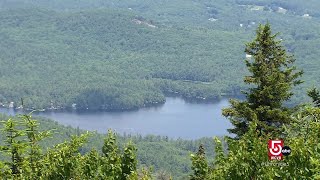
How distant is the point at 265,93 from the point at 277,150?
42.6 ft

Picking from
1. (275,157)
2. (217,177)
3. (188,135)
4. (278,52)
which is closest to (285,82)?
(278,52)

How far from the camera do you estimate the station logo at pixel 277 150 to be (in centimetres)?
1611

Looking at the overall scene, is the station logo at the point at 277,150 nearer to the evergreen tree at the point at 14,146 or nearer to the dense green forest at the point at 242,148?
the dense green forest at the point at 242,148

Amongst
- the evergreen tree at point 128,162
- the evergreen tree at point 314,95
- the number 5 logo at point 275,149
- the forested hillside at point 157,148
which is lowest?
the forested hillside at point 157,148

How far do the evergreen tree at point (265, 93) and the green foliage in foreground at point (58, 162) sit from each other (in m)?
8.68

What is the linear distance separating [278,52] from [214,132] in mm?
154736

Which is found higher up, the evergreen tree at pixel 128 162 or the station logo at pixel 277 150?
the station logo at pixel 277 150

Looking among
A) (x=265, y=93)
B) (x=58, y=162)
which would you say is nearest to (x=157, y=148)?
(x=265, y=93)

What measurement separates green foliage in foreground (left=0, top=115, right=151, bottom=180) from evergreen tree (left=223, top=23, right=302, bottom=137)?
342 inches

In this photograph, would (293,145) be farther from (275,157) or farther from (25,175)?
(25,175)

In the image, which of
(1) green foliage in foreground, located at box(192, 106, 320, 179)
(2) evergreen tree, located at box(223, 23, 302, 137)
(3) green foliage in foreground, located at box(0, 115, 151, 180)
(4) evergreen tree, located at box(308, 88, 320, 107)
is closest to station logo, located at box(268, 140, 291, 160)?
(1) green foliage in foreground, located at box(192, 106, 320, 179)

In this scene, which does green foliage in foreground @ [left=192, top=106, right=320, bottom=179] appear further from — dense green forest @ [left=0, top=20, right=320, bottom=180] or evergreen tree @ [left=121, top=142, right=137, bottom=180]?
evergreen tree @ [left=121, top=142, right=137, bottom=180]

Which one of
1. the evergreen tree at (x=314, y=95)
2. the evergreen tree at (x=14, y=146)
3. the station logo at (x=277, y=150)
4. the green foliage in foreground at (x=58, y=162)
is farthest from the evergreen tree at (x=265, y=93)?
the station logo at (x=277, y=150)

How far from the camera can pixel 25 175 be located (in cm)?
2100
